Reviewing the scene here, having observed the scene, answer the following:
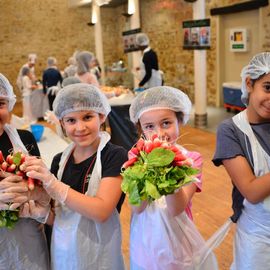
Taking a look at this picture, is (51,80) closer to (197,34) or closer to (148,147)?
(197,34)

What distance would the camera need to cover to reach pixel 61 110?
53.9 inches

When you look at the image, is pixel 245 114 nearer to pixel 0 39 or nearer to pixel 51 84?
pixel 51 84

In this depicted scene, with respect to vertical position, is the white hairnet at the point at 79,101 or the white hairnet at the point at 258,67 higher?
the white hairnet at the point at 258,67

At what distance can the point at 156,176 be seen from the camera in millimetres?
947

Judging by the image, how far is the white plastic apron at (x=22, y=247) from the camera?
1337mm

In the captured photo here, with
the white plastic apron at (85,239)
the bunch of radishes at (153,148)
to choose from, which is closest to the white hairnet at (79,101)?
the white plastic apron at (85,239)

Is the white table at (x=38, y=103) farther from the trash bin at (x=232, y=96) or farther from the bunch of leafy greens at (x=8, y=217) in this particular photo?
the bunch of leafy greens at (x=8, y=217)

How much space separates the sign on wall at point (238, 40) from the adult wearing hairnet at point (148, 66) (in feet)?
6.77

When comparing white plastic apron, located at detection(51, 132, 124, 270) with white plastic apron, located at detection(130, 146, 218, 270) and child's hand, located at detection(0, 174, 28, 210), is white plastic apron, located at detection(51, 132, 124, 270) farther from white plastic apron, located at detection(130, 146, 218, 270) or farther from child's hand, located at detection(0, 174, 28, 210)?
child's hand, located at detection(0, 174, 28, 210)

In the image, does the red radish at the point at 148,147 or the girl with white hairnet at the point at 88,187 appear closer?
the red radish at the point at 148,147

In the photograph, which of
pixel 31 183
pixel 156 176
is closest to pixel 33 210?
pixel 31 183

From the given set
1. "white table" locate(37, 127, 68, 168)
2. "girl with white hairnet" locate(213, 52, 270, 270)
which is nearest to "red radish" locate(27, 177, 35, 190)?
"girl with white hairnet" locate(213, 52, 270, 270)

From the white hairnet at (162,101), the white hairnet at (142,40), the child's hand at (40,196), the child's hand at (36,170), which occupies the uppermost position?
the white hairnet at (142,40)

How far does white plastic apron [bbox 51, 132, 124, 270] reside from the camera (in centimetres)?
129
